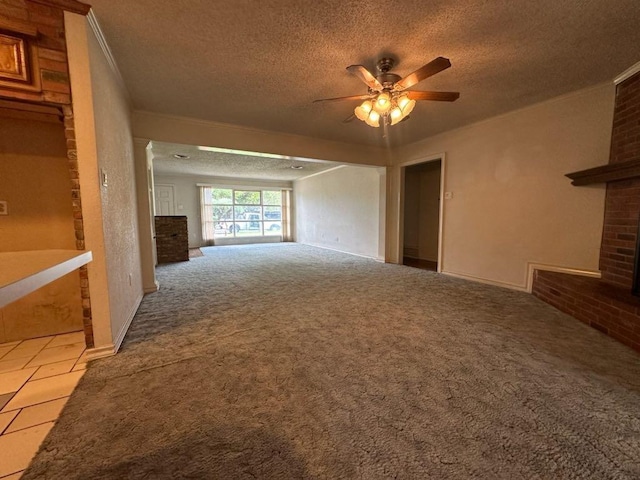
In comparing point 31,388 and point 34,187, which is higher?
point 34,187

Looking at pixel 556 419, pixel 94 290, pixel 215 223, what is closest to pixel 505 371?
pixel 556 419

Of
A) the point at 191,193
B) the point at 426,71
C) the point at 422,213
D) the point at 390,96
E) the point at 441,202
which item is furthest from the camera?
the point at 191,193

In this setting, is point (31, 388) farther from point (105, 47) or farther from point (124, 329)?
point (105, 47)

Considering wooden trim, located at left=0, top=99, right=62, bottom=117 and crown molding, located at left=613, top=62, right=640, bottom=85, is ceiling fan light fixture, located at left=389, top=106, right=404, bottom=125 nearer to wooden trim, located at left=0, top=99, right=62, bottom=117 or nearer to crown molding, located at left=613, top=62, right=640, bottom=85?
crown molding, located at left=613, top=62, right=640, bottom=85

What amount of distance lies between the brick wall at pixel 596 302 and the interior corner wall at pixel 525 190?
1.09 ft

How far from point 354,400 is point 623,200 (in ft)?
10.8

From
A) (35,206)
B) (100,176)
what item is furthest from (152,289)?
(100,176)

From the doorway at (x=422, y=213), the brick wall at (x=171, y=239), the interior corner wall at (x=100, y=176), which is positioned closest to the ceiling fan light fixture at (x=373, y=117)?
the interior corner wall at (x=100, y=176)

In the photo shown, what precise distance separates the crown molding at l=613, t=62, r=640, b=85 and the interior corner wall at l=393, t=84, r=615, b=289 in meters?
0.09

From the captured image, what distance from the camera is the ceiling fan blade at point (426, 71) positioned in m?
1.80

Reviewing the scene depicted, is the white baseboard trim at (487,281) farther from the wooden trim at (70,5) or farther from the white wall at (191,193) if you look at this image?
the white wall at (191,193)

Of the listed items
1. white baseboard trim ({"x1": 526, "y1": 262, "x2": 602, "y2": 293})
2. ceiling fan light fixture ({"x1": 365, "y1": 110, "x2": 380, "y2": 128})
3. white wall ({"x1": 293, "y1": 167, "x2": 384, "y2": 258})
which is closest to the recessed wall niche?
ceiling fan light fixture ({"x1": 365, "y1": 110, "x2": 380, "y2": 128})

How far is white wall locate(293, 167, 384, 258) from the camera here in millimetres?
5996

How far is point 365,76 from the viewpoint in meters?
2.06
